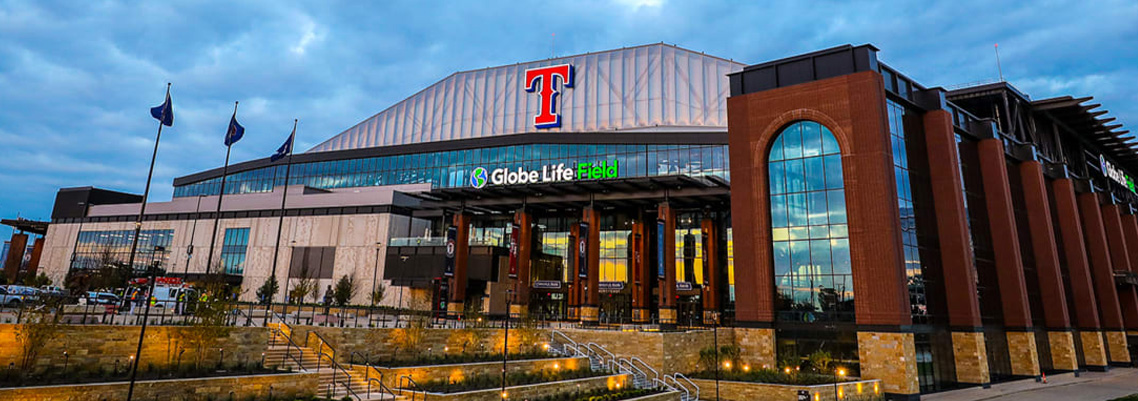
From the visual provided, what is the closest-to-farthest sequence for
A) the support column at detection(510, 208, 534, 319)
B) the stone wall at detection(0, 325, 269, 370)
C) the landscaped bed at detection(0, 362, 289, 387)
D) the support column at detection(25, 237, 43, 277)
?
the landscaped bed at detection(0, 362, 289, 387)
the stone wall at detection(0, 325, 269, 370)
the support column at detection(510, 208, 534, 319)
the support column at detection(25, 237, 43, 277)

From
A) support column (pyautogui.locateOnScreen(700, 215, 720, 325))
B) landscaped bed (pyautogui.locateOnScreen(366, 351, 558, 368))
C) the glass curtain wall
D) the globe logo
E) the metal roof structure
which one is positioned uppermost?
the metal roof structure

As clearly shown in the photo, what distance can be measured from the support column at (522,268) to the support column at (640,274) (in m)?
9.60

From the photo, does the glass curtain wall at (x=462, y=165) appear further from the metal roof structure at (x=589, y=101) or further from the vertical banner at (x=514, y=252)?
the vertical banner at (x=514, y=252)

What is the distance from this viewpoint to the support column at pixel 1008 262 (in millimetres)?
40438

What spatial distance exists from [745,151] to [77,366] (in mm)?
34658

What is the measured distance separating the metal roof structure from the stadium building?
0.27 meters

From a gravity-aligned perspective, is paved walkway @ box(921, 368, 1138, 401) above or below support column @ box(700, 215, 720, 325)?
below

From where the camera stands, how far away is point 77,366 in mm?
21109

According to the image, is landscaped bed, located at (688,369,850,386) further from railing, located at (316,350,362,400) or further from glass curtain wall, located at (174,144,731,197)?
glass curtain wall, located at (174,144,731,197)

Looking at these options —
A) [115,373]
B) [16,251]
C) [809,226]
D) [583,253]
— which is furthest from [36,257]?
[809,226]

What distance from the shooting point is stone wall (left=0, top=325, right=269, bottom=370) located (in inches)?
802

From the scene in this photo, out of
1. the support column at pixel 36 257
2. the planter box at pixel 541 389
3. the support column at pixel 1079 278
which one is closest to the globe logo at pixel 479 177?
the planter box at pixel 541 389

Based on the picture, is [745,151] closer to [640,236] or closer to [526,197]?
[640,236]

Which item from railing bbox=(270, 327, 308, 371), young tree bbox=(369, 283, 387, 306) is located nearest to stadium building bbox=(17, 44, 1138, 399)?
young tree bbox=(369, 283, 387, 306)
